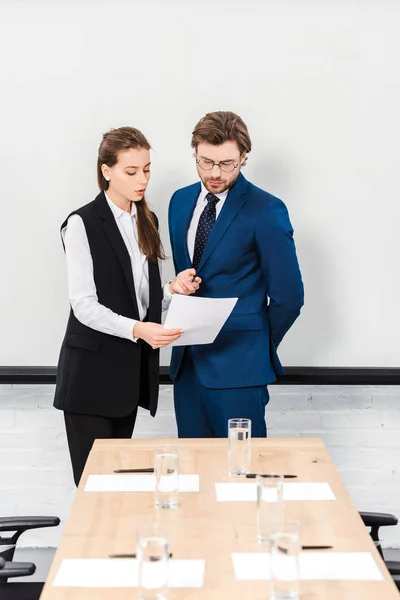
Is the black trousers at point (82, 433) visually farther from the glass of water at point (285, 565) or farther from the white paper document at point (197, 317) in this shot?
the glass of water at point (285, 565)

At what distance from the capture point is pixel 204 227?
327cm

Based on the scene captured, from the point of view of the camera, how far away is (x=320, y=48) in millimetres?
3643

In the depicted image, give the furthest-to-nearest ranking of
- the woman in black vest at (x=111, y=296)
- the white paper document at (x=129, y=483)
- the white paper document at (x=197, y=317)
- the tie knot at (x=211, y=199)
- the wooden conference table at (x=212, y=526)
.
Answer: the tie knot at (x=211, y=199) < the woman in black vest at (x=111, y=296) < the white paper document at (x=197, y=317) < the white paper document at (x=129, y=483) < the wooden conference table at (x=212, y=526)

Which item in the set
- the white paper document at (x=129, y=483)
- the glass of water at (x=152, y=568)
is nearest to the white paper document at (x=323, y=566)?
the glass of water at (x=152, y=568)

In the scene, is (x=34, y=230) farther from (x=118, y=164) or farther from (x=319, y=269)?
(x=319, y=269)

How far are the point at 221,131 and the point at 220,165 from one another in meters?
0.12

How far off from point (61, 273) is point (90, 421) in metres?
0.85

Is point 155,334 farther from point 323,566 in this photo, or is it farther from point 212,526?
point 323,566

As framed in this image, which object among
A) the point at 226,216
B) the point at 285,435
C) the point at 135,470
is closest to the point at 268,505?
the point at 135,470

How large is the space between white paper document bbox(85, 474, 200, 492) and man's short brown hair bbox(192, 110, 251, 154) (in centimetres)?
128

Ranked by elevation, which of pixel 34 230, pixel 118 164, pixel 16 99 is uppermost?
pixel 16 99

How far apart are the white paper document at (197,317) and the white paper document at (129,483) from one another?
2.38 ft

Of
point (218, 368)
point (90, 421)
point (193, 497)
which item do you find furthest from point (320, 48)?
point (193, 497)

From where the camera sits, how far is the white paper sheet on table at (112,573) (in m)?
1.69
